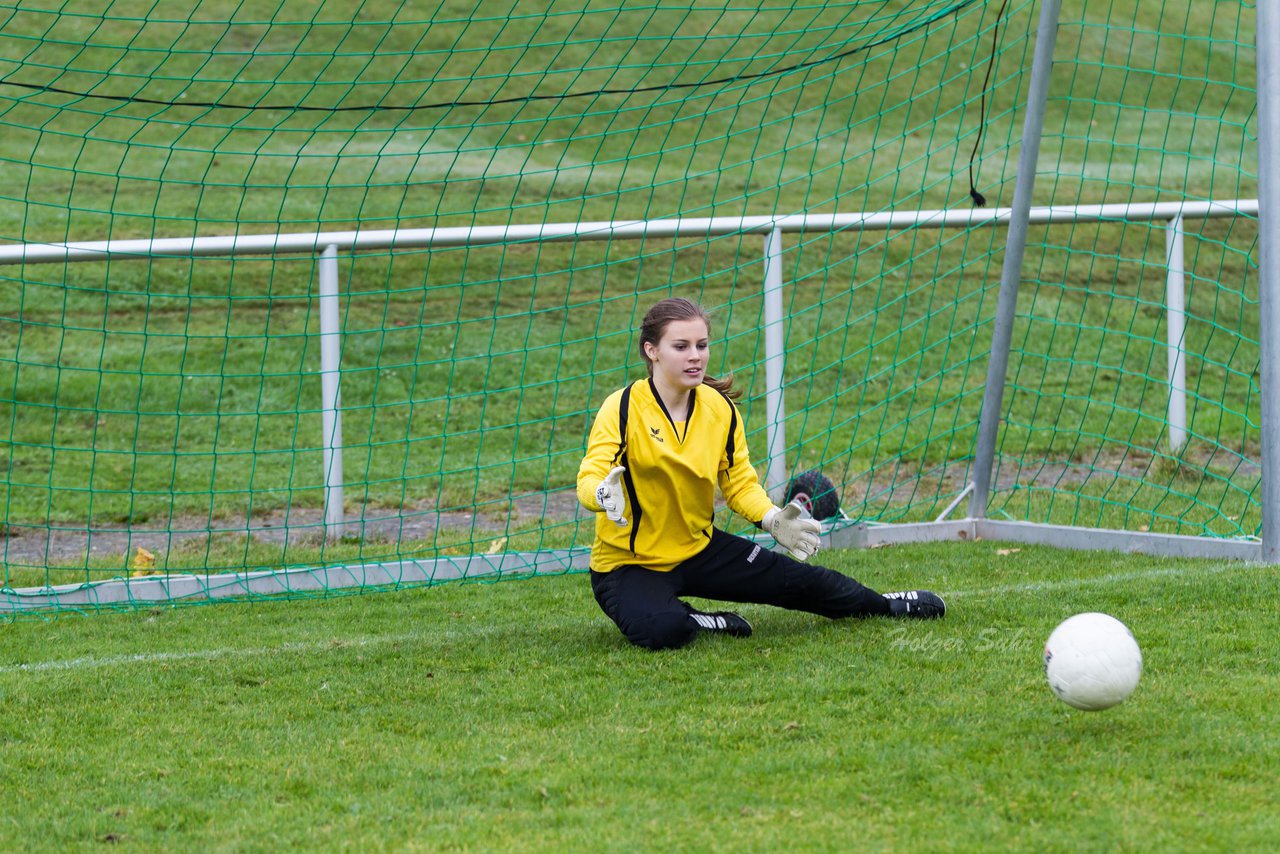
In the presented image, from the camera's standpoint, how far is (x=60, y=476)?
29.0 feet

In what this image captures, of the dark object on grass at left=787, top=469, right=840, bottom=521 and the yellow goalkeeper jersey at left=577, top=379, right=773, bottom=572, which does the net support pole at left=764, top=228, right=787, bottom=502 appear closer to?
the dark object on grass at left=787, top=469, right=840, bottom=521

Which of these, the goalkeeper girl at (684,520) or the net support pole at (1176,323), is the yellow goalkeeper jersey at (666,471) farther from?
the net support pole at (1176,323)

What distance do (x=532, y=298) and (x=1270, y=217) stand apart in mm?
4298

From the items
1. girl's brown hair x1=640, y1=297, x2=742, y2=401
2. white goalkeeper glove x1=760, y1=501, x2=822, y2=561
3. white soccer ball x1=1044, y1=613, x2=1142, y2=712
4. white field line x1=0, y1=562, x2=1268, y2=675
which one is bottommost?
white field line x1=0, y1=562, x2=1268, y2=675

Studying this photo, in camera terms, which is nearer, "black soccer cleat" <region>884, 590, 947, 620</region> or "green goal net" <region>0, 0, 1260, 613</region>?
"black soccer cleat" <region>884, 590, 947, 620</region>

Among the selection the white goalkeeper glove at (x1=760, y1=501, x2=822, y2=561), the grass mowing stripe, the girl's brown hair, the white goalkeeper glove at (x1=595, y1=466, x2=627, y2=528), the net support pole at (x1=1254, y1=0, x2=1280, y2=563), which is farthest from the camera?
the grass mowing stripe

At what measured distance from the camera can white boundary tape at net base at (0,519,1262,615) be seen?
588 centimetres

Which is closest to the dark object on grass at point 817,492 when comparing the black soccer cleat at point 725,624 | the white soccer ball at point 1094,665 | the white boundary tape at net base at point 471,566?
the white boundary tape at net base at point 471,566

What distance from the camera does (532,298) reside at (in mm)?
8539

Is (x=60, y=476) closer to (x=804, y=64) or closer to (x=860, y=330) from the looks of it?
(x=804, y=64)

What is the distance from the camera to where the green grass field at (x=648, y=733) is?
321 cm

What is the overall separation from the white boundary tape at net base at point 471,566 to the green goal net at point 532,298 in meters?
0.02

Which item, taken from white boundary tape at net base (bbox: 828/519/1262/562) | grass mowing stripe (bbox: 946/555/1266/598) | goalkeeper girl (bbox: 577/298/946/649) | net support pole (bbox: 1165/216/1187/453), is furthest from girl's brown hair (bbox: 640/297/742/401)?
net support pole (bbox: 1165/216/1187/453)

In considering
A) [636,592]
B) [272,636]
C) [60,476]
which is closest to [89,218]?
[60,476]
